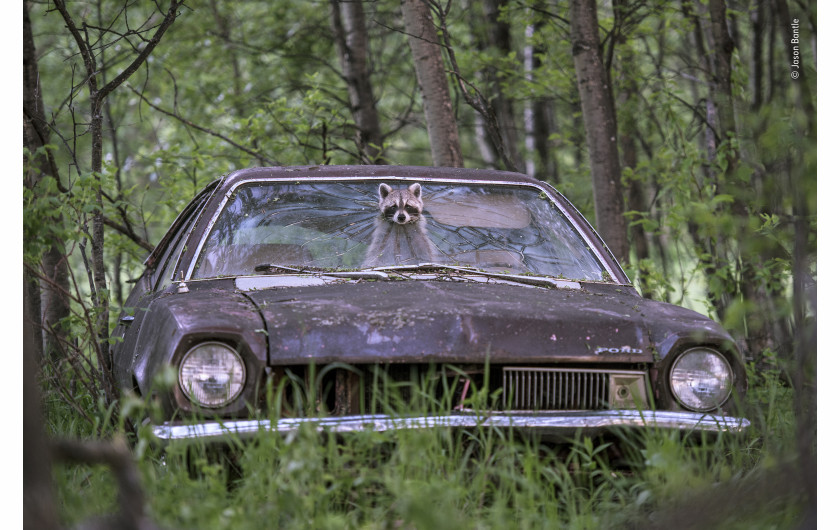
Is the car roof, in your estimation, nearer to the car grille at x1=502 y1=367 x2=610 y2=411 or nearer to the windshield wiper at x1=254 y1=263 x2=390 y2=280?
the windshield wiper at x1=254 y1=263 x2=390 y2=280

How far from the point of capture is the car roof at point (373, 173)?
434cm

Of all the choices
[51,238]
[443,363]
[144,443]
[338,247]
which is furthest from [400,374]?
[51,238]

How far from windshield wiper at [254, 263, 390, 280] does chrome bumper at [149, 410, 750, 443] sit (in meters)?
1.05

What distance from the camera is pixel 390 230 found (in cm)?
407

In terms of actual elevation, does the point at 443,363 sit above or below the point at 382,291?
below

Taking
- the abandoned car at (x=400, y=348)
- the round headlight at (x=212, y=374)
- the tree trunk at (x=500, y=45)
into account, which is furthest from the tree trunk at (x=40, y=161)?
the tree trunk at (x=500, y=45)

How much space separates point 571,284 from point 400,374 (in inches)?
51.5

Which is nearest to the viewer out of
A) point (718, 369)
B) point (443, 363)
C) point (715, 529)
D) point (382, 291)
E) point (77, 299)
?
point (715, 529)

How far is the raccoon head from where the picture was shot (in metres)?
4.15

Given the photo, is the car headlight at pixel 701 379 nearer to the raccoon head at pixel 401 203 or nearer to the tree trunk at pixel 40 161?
the raccoon head at pixel 401 203

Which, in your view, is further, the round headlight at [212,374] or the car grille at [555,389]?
the car grille at [555,389]

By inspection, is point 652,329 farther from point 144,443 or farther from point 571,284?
point 144,443

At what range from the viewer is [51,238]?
3846 millimetres
